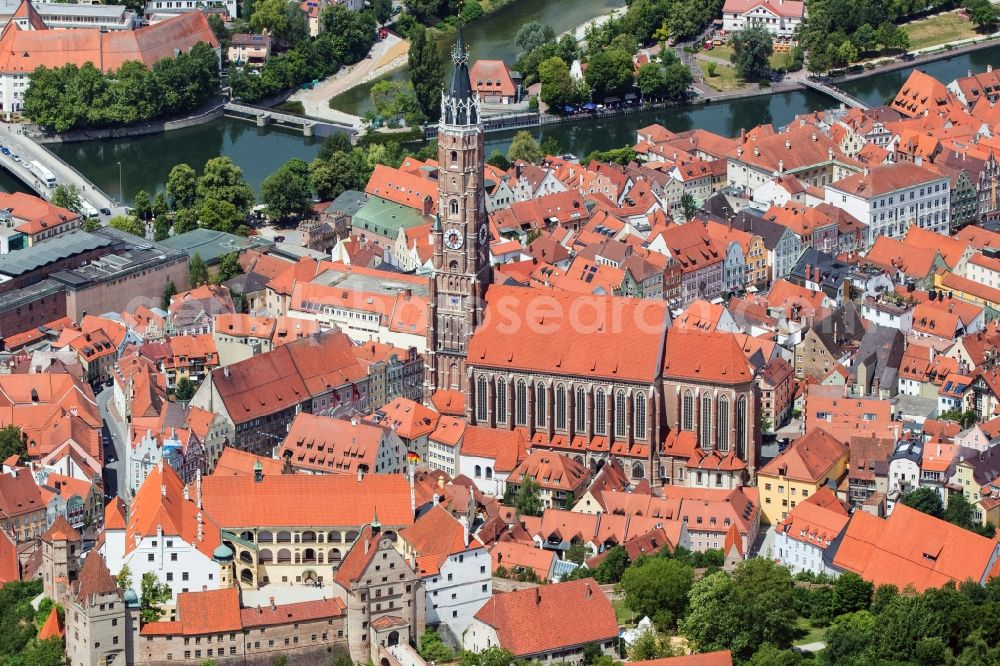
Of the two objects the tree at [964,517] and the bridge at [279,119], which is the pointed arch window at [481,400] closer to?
the tree at [964,517]

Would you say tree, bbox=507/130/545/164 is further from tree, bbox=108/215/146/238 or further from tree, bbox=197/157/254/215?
tree, bbox=108/215/146/238

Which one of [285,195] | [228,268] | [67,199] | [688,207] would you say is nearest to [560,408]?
[228,268]

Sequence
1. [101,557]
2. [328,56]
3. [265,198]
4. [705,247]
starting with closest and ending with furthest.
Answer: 1. [101,557]
2. [705,247]
3. [265,198]
4. [328,56]

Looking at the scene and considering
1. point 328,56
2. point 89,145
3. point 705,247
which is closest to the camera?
point 705,247

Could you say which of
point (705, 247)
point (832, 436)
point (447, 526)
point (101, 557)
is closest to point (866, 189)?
point (705, 247)

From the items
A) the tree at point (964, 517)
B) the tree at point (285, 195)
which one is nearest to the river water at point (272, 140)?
the tree at point (285, 195)

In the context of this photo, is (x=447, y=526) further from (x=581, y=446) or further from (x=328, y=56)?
(x=328, y=56)
